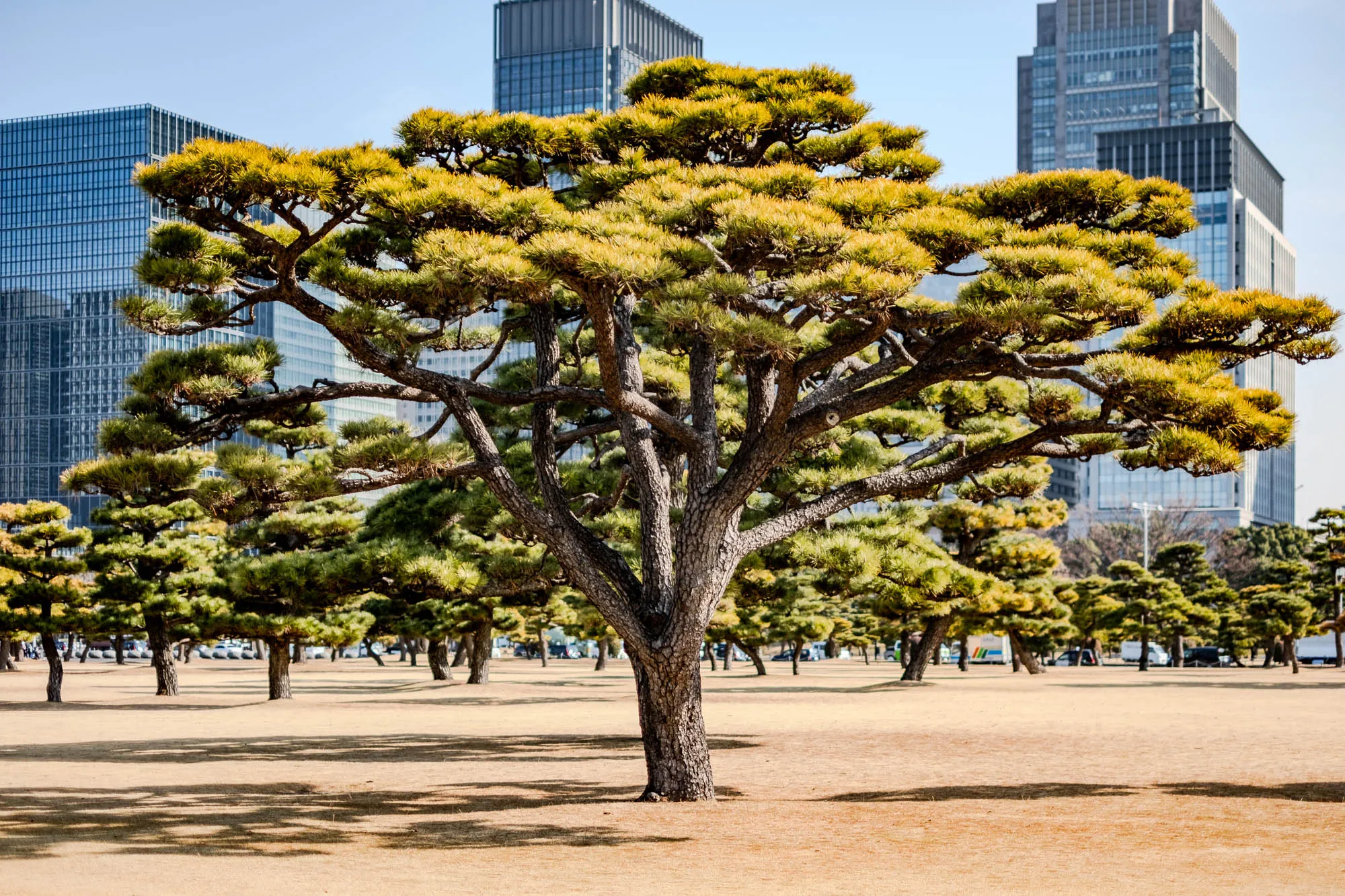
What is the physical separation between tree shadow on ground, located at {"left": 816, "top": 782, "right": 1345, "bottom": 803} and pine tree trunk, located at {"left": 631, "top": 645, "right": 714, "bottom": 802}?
55.3 inches

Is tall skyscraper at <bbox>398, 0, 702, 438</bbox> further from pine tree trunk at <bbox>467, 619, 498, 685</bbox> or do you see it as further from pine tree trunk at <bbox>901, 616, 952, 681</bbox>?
pine tree trunk at <bbox>467, 619, 498, 685</bbox>

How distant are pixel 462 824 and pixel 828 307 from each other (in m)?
5.09

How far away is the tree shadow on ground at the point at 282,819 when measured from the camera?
10242 mm

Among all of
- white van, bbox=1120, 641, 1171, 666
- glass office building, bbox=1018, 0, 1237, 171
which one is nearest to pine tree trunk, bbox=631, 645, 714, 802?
white van, bbox=1120, 641, 1171, 666

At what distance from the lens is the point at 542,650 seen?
6675 cm

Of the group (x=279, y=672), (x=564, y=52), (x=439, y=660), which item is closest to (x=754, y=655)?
(x=439, y=660)

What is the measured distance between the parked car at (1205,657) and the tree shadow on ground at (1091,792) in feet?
165

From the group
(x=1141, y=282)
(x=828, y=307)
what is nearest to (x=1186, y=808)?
(x=1141, y=282)

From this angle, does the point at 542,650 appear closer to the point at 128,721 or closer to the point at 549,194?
the point at 128,721

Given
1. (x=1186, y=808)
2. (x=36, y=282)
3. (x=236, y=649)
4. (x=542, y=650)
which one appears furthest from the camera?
(x=36, y=282)

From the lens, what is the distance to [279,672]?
3155 centimetres

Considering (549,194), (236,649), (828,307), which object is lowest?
(236,649)

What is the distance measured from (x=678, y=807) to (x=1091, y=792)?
13.7ft

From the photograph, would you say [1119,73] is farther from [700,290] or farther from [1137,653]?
[700,290]
